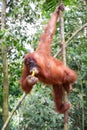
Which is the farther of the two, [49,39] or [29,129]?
[29,129]

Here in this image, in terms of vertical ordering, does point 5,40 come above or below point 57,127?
above

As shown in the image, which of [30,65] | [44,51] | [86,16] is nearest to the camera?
[30,65]

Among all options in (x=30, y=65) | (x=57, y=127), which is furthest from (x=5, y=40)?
(x=57, y=127)

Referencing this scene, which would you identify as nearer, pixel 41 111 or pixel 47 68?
pixel 47 68

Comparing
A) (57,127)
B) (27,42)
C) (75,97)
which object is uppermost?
(27,42)

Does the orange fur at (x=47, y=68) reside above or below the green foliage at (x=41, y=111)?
above

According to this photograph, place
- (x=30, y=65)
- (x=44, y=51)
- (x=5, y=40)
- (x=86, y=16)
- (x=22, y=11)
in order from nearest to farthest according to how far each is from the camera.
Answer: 1. (x=30, y=65)
2. (x=44, y=51)
3. (x=5, y=40)
4. (x=86, y=16)
5. (x=22, y=11)

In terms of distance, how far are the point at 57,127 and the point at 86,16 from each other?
1.95 meters

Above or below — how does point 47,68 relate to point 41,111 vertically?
above

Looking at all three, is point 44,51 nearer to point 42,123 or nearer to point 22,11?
point 42,123

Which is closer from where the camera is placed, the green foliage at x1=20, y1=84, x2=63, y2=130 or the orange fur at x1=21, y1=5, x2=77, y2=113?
the orange fur at x1=21, y1=5, x2=77, y2=113

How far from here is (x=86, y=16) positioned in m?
5.08

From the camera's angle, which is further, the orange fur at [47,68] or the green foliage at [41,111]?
the green foliage at [41,111]

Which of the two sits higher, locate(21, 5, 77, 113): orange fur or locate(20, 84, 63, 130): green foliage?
locate(21, 5, 77, 113): orange fur
